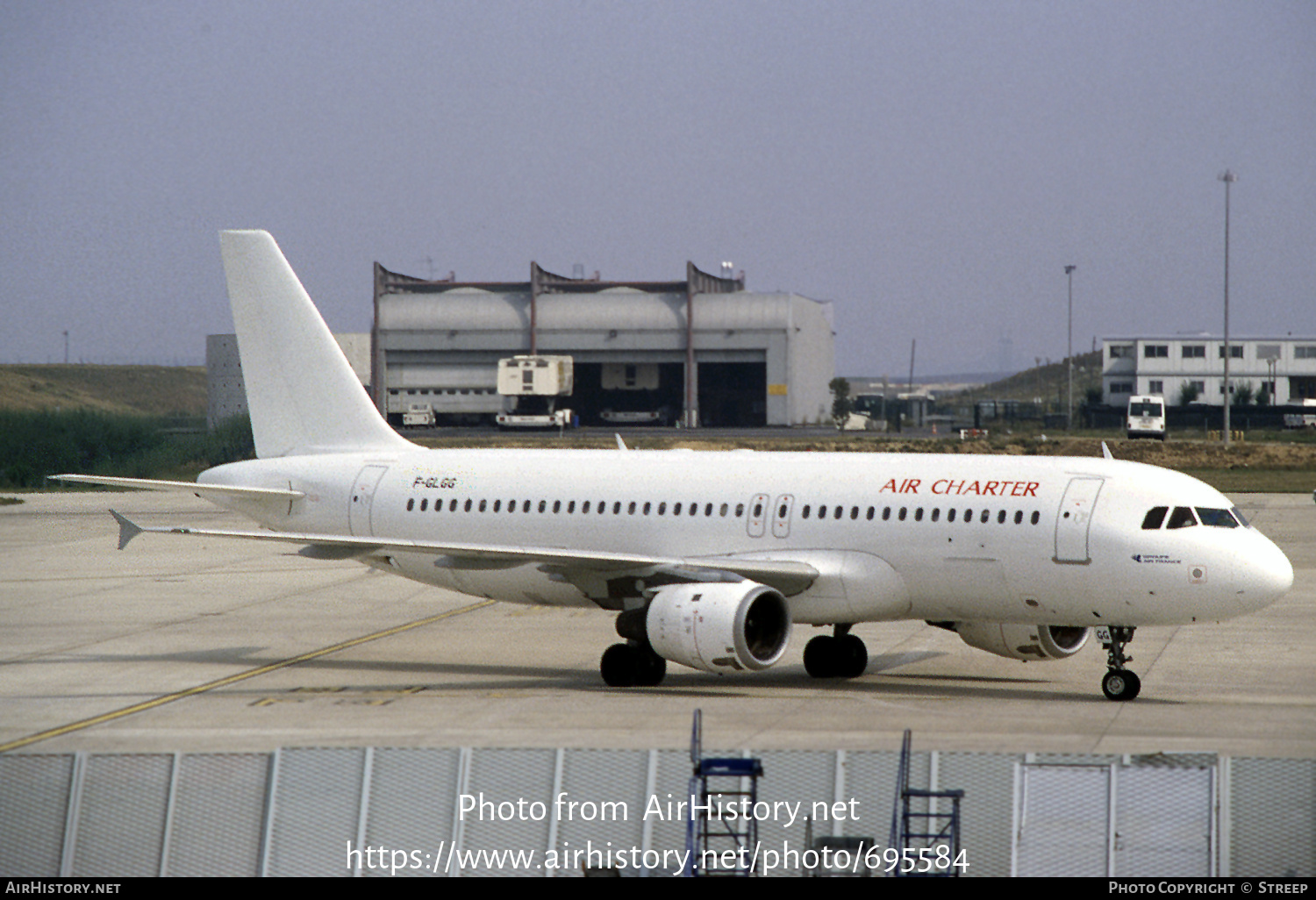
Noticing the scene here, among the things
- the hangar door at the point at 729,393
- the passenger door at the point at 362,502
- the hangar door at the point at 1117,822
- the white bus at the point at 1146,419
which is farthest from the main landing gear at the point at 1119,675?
the hangar door at the point at 729,393

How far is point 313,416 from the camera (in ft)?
119

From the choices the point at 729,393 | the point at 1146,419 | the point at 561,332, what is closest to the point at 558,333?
the point at 561,332

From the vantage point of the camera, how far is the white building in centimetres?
17300

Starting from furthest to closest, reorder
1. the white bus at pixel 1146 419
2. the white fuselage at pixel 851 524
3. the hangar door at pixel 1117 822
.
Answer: the white bus at pixel 1146 419 → the white fuselage at pixel 851 524 → the hangar door at pixel 1117 822

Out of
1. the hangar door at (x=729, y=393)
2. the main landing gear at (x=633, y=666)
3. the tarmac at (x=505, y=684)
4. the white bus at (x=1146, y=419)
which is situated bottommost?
the tarmac at (x=505, y=684)

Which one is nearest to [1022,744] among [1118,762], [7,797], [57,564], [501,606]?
[1118,762]

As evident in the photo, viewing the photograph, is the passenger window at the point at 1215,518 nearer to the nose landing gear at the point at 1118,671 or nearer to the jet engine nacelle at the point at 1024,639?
the nose landing gear at the point at 1118,671

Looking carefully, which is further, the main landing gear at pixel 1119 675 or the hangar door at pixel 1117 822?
the main landing gear at pixel 1119 675

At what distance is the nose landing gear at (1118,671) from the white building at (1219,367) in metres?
152

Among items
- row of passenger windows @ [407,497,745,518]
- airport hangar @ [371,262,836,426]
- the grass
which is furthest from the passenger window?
airport hangar @ [371,262,836,426]

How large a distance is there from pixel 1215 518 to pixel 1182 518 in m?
0.62

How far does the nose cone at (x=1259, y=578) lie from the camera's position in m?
25.5

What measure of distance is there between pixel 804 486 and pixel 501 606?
16.1 metres

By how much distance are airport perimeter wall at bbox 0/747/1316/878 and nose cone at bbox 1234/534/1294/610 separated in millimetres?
8878
